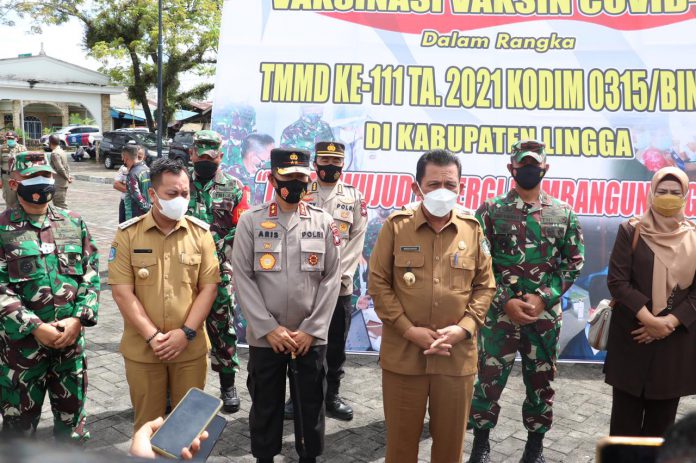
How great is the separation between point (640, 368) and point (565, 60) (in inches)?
124

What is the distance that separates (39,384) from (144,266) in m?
0.88

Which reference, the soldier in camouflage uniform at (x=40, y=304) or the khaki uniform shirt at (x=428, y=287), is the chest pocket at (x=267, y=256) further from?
the soldier in camouflage uniform at (x=40, y=304)

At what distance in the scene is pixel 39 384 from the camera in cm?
Result: 323

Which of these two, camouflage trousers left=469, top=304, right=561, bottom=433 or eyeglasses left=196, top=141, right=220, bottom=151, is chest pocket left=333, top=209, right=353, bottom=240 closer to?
eyeglasses left=196, top=141, right=220, bottom=151

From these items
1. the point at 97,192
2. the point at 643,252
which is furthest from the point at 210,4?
the point at 643,252

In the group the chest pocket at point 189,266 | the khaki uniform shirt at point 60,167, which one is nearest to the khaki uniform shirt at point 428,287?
the chest pocket at point 189,266

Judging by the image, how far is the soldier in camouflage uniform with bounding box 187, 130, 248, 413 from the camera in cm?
416

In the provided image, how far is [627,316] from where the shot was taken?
11.0 feet

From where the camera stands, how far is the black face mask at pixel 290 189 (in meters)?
3.27

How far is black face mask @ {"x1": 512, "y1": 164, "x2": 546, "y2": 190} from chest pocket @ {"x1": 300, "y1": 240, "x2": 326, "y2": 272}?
128 centimetres

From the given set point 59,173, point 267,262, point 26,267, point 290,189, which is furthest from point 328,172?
point 59,173

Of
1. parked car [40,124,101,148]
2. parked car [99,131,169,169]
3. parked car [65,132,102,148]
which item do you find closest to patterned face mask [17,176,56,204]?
parked car [99,131,169,169]

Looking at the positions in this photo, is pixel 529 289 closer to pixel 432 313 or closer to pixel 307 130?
pixel 432 313

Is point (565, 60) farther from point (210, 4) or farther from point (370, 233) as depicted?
point (210, 4)
